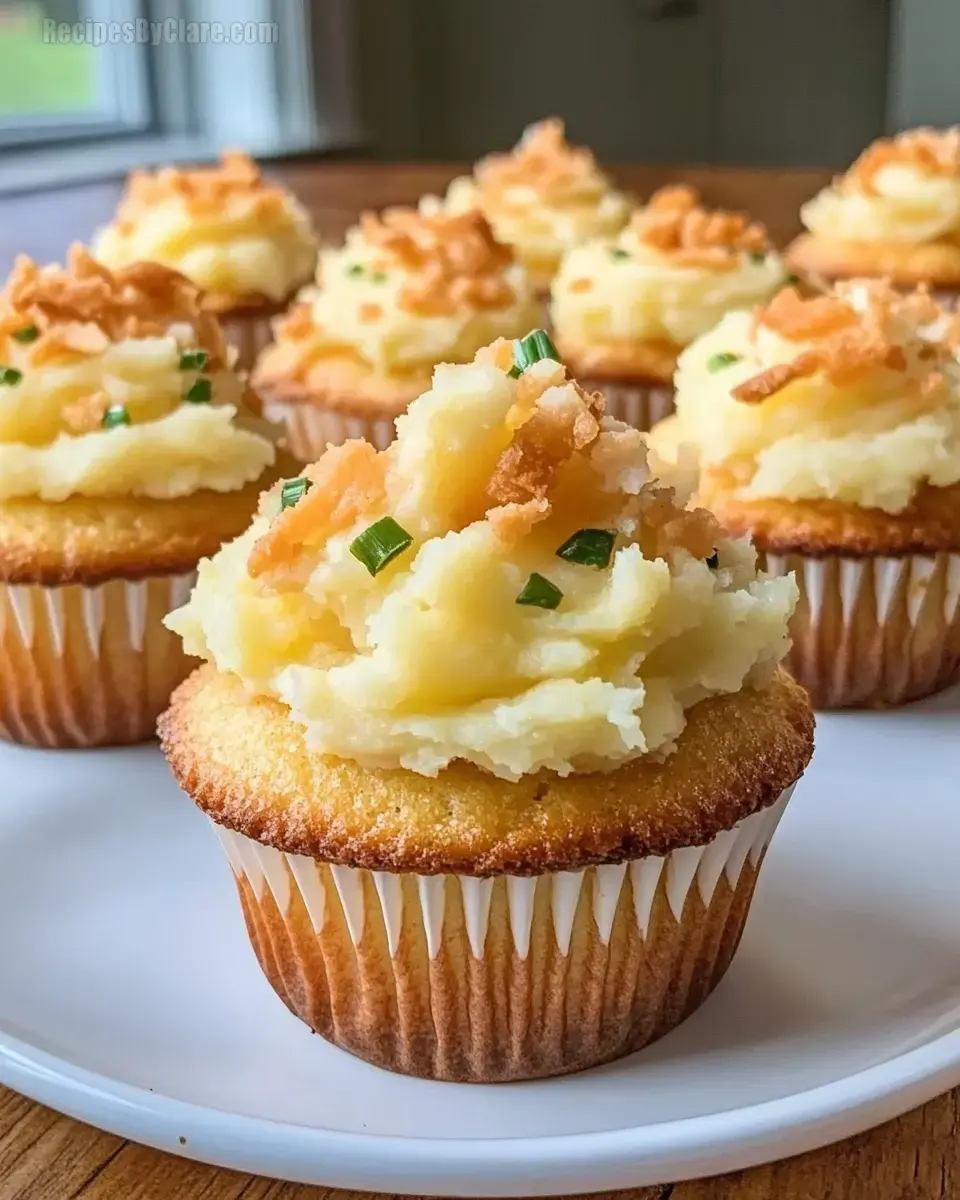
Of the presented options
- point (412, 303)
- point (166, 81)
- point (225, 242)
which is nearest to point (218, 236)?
point (225, 242)

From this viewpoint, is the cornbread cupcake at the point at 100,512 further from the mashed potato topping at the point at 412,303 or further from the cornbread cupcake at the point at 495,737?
the mashed potato topping at the point at 412,303

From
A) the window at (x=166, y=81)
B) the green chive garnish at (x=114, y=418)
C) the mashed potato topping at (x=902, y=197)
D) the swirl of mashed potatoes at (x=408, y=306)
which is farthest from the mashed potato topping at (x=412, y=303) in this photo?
the window at (x=166, y=81)

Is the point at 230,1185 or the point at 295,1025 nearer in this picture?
the point at 230,1185

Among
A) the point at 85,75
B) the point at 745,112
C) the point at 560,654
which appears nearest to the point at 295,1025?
the point at 560,654

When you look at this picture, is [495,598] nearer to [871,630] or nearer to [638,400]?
[871,630]

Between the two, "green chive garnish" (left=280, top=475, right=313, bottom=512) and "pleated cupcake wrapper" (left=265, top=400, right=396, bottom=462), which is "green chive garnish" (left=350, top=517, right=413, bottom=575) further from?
"pleated cupcake wrapper" (left=265, top=400, right=396, bottom=462)

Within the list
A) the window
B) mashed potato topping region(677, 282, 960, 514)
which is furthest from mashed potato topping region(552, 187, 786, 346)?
the window

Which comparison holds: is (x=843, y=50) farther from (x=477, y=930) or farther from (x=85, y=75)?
(x=477, y=930)
